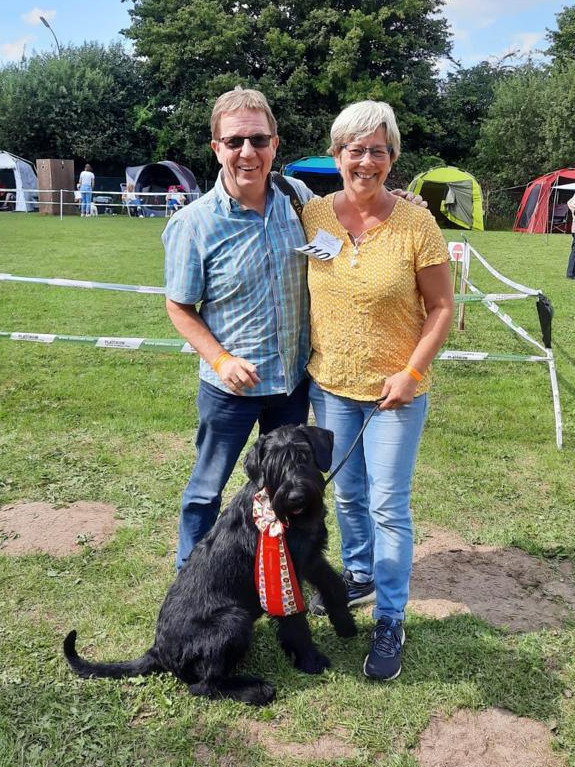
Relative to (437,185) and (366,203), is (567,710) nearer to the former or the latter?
(366,203)

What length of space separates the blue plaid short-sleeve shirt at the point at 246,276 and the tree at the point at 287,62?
28.7 metres

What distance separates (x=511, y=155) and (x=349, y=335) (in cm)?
3008

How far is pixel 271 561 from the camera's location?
2.37m

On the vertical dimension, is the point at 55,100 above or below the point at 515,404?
above

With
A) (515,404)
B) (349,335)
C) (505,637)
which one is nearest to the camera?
(349,335)

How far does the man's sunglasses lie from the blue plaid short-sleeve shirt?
176mm

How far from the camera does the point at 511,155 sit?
29016mm

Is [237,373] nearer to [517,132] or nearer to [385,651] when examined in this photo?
[385,651]

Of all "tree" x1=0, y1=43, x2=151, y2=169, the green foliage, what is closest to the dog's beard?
the green foliage

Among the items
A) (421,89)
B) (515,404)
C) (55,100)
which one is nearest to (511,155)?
(421,89)

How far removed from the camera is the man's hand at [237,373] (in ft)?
7.84

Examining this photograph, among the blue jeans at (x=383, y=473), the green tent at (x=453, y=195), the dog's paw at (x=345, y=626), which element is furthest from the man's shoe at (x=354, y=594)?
the green tent at (x=453, y=195)

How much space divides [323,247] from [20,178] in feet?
92.7

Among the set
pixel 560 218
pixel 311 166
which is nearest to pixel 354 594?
pixel 560 218
